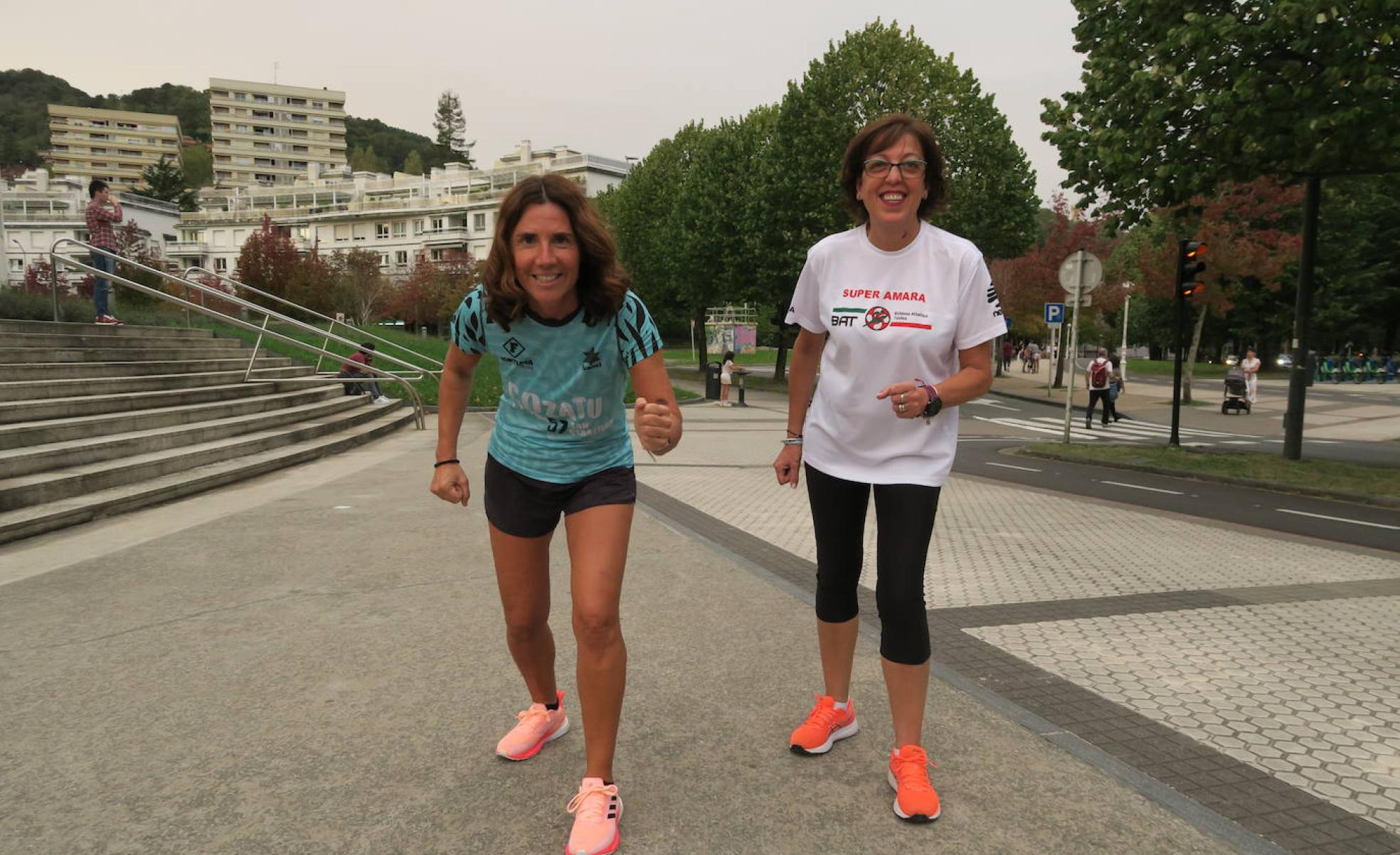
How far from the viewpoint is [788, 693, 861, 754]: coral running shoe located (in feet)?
9.44

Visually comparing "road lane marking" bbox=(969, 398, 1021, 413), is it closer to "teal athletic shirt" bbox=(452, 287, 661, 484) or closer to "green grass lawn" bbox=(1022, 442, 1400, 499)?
"green grass lawn" bbox=(1022, 442, 1400, 499)

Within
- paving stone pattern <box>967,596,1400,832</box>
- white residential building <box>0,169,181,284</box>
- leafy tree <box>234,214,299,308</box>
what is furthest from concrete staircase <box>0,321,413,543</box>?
white residential building <box>0,169,181,284</box>

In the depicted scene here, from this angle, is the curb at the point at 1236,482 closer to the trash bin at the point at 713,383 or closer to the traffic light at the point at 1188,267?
the traffic light at the point at 1188,267

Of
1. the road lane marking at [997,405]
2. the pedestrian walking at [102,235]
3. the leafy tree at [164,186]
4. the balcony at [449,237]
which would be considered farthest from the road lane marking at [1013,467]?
the leafy tree at [164,186]

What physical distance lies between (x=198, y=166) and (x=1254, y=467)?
138 m

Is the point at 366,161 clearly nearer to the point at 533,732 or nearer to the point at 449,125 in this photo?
the point at 449,125

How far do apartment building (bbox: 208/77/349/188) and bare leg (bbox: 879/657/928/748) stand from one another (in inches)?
5136

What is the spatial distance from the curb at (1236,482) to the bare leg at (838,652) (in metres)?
9.43

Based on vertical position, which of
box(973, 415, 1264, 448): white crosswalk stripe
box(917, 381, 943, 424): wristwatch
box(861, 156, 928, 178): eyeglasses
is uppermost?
box(861, 156, 928, 178): eyeglasses

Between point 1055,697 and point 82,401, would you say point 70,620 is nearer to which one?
point 1055,697

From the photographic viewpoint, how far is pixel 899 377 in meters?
2.63

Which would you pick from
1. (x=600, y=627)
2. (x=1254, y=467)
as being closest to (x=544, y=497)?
(x=600, y=627)

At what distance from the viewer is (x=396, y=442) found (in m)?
12.7

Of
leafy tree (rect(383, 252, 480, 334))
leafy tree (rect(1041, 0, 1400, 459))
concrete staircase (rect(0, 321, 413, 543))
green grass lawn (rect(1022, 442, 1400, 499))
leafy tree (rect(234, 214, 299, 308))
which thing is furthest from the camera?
leafy tree (rect(383, 252, 480, 334))
